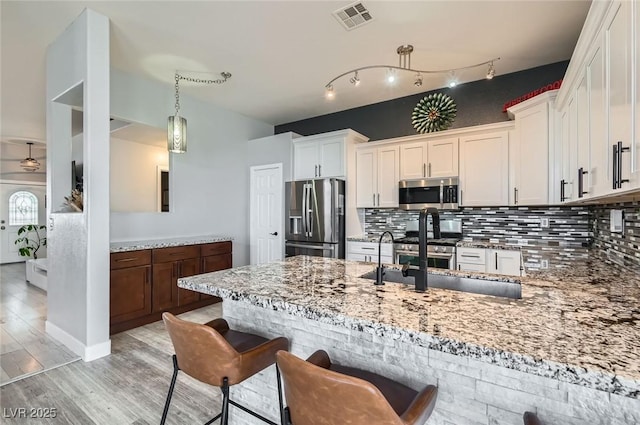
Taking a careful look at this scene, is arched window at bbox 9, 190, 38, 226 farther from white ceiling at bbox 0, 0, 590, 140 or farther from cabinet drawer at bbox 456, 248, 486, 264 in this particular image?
cabinet drawer at bbox 456, 248, 486, 264

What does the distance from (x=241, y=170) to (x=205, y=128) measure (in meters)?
0.91

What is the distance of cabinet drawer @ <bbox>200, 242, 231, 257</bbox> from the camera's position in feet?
13.4

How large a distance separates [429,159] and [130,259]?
3724 millimetres

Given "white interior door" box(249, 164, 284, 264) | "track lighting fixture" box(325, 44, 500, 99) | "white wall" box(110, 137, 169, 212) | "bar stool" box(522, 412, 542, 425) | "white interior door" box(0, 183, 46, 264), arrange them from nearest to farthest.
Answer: "bar stool" box(522, 412, 542, 425)
"track lighting fixture" box(325, 44, 500, 99)
"white wall" box(110, 137, 169, 212)
"white interior door" box(249, 164, 284, 264)
"white interior door" box(0, 183, 46, 264)

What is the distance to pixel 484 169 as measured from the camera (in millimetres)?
3574

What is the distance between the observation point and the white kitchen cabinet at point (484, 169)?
3455mm

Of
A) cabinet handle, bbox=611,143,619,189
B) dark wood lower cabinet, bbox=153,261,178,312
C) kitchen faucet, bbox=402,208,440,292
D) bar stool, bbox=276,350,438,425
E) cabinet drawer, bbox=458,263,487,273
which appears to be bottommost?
dark wood lower cabinet, bbox=153,261,178,312

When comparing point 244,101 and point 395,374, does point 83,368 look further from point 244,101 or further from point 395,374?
point 244,101

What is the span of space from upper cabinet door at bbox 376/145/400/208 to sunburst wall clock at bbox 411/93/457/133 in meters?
0.46

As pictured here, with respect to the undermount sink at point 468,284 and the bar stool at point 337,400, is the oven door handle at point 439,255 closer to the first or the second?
the undermount sink at point 468,284

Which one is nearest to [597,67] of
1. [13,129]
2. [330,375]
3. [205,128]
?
[330,375]

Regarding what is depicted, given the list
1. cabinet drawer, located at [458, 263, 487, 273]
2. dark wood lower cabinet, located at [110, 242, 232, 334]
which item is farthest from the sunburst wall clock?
dark wood lower cabinet, located at [110, 242, 232, 334]

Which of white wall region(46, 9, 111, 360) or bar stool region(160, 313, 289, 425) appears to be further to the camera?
white wall region(46, 9, 111, 360)

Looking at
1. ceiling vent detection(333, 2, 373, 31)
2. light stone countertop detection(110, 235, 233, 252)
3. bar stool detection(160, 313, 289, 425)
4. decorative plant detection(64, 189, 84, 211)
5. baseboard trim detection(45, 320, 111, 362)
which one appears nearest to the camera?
bar stool detection(160, 313, 289, 425)
